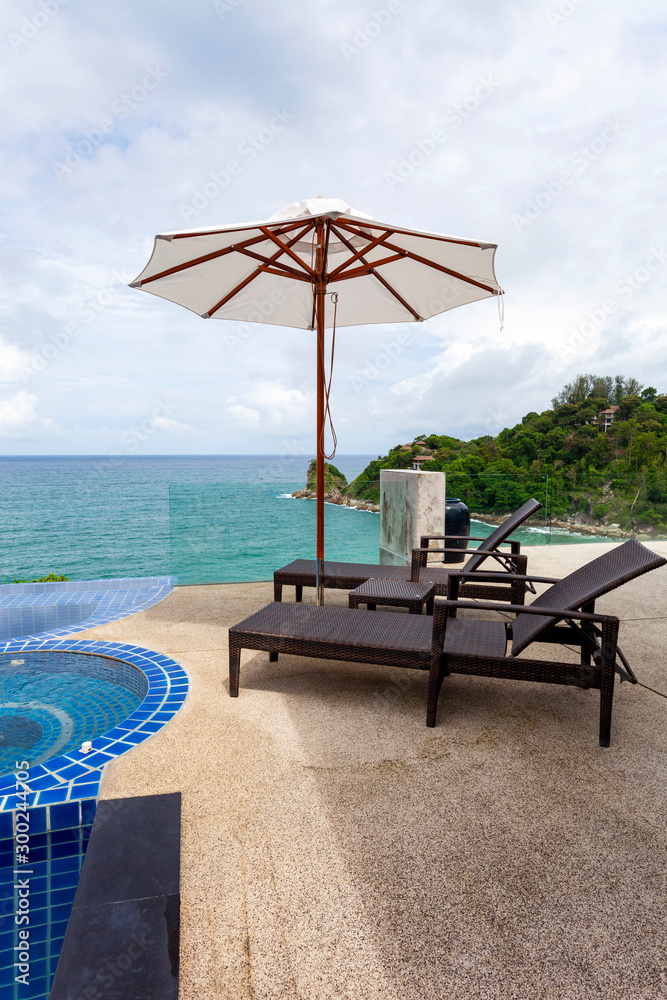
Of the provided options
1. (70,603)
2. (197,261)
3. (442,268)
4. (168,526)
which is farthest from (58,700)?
(168,526)

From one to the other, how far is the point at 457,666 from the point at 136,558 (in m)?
31.7

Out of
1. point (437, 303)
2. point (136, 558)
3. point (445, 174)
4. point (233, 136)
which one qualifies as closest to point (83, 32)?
point (233, 136)

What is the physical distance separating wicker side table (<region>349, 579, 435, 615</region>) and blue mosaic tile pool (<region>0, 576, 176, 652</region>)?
2009mm

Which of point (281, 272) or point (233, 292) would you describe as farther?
point (233, 292)

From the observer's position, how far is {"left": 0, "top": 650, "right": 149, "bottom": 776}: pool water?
8.63 feet

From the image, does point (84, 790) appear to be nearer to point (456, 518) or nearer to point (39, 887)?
point (39, 887)

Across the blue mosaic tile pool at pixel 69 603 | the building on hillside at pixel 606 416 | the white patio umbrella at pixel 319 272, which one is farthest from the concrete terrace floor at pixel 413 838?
the building on hillside at pixel 606 416

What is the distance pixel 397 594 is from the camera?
11.7 ft

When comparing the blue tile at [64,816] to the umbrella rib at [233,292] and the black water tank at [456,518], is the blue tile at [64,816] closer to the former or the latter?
the umbrella rib at [233,292]

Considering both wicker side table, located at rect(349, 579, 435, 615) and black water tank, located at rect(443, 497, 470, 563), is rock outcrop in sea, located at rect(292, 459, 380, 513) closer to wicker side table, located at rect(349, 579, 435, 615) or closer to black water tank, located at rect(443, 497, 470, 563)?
black water tank, located at rect(443, 497, 470, 563)

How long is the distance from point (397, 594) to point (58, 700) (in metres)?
2.03

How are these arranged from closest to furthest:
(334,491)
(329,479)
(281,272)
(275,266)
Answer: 1. (275,266)
2. (281,272)
3. (329,479)
4. (334,491)

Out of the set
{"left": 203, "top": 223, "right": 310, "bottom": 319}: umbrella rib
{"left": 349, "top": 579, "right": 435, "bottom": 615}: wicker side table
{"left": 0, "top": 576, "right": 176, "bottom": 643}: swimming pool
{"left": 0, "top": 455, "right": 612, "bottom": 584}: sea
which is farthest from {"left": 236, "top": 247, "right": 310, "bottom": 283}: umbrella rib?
{"left": 0, "top": 576, "right": 176, "bottom": 643}: swimming pool

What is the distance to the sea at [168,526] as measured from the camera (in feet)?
18.8
